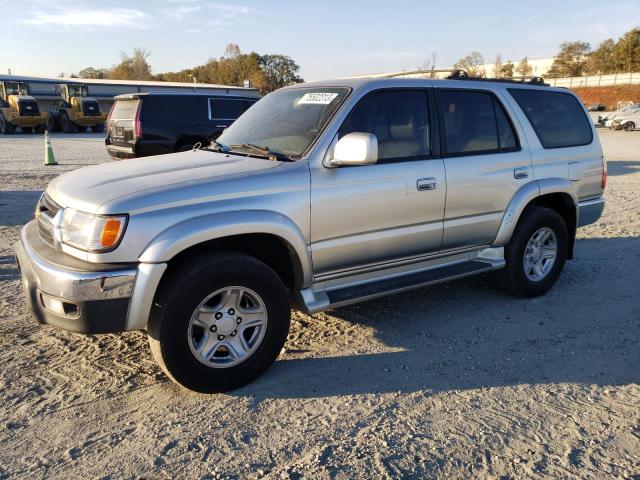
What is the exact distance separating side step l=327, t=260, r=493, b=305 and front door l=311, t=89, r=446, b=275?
0.15 meters

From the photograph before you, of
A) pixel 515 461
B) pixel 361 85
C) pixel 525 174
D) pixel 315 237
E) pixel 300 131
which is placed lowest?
pixel 515 461

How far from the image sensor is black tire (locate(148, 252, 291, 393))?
3.21 meters

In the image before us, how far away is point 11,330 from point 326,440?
2738 mm

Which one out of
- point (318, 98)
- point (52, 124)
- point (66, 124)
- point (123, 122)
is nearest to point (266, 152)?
point (318, 98)

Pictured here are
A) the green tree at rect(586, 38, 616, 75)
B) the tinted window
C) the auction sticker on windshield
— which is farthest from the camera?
the green tree at rect(586, 38, 616, 75)

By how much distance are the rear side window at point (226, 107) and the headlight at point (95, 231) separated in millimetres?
8873

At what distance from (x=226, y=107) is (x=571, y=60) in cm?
9197

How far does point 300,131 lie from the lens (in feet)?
13.4

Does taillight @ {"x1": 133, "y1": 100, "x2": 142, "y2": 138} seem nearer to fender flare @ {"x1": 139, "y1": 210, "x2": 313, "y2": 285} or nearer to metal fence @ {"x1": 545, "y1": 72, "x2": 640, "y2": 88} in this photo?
fender flare @ {"x1": 139, "y1": 210, "x2": 313, "y2": 285}

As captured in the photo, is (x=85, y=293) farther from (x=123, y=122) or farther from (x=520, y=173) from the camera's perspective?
(x=123, y=122)

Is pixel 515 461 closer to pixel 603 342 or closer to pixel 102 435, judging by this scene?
pixel 603 342

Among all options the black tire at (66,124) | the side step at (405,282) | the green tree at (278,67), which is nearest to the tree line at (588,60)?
the green tree at (278,67)

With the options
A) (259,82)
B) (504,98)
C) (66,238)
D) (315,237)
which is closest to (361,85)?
(315,237)

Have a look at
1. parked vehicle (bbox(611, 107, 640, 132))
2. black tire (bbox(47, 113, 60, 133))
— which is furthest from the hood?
parked vehicle (bbox(611, 107, 640, 132))
